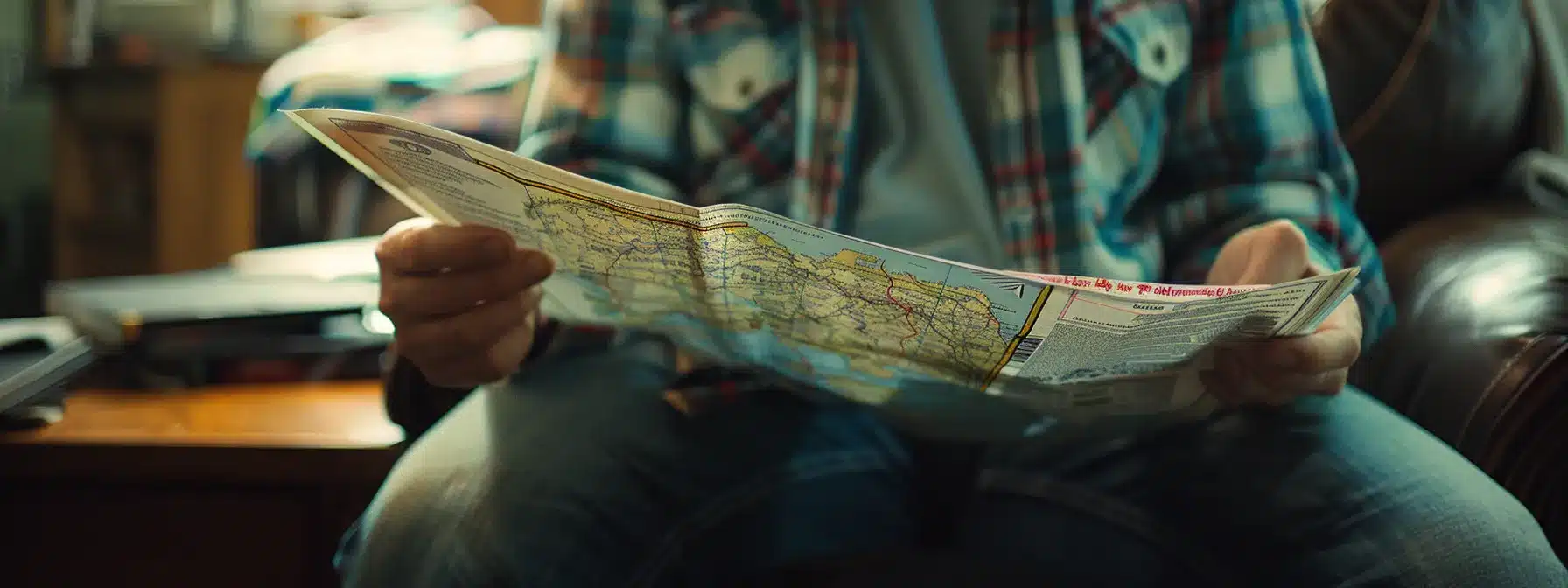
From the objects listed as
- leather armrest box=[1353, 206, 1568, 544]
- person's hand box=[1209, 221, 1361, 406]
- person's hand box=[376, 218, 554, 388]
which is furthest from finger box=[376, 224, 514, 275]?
leather armrest box=[1353, 206, 1568, 544]

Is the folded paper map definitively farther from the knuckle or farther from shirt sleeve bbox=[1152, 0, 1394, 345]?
shirt sleeve bbox=[1152, 0, 1394, 345]

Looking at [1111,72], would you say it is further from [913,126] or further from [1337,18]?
[1337,18]

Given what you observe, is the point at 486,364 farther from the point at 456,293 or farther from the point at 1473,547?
the point at 1473,547

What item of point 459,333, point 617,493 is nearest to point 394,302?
point 459,333

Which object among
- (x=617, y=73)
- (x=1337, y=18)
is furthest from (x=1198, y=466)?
(x=1337, y=18)

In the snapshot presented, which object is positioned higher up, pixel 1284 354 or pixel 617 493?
pixel 1284 354

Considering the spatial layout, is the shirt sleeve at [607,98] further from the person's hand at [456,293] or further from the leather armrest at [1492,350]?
the leather armrest at [1492,350]
